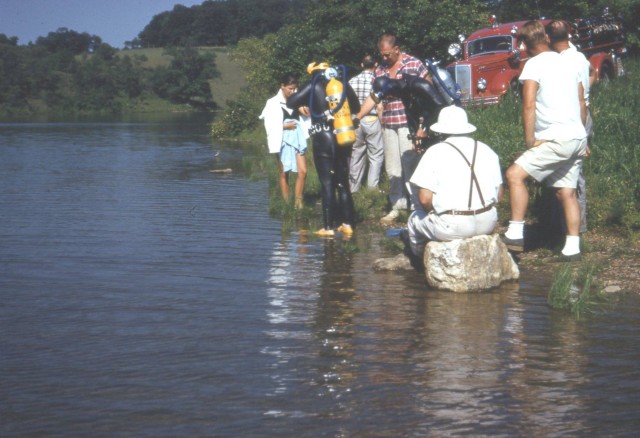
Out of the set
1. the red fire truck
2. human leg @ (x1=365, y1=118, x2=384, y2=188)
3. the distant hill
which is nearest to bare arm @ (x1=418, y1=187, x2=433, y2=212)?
human leg @ (x1=365, y1=118, x2=384, y2=188)

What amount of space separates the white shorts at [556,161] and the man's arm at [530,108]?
105 mm

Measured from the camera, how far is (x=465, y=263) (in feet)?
26.2

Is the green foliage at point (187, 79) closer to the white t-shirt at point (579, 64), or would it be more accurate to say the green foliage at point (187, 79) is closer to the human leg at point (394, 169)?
the human leg at point (394, 169)

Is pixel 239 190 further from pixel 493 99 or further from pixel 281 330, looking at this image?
pixel 281 330

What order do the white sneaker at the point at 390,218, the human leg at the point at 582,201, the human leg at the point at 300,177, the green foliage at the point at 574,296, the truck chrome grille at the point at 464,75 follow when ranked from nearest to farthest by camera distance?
the green foliage at the point at 574,296, the human leg at the point at 582,201, the white sneaker at the point at 390,218, the human leg at the point at 300,177, the truck chrome grille at the point at 464,75

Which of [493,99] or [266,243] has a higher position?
[493,99]

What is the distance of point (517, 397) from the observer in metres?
5.43

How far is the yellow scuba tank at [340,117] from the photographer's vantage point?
10750 mm

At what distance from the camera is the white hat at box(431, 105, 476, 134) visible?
8.22 m

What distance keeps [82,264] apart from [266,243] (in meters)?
2.00

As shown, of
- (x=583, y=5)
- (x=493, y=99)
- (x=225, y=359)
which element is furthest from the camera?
(x=583, y=5)

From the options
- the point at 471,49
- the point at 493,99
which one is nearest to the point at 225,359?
the point at 493,99

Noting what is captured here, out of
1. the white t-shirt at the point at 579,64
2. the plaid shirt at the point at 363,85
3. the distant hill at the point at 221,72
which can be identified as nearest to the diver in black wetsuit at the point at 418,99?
the white t-shirt at the point at 579,64

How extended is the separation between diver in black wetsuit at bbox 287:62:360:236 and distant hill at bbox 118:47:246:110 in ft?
317
